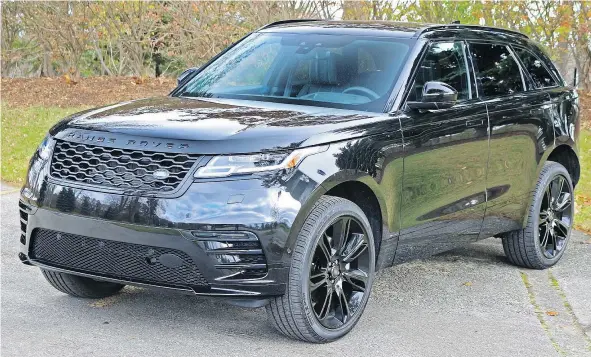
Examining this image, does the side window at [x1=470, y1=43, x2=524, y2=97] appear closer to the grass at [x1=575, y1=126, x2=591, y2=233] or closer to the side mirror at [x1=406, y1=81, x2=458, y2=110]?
the side mirror at [x1=406, y1=81, x2=458, y2=110]

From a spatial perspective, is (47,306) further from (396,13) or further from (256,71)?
(396,13)

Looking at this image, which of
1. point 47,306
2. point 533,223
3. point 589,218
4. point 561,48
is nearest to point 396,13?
point 561,48

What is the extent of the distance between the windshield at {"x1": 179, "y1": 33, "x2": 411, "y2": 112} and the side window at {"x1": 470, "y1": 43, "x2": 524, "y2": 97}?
795 millimetres

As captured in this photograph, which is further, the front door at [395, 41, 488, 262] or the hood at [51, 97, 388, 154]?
the front door at [395, 41, 488, 262]

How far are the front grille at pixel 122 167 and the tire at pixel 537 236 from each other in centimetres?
333

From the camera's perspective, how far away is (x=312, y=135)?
519cm

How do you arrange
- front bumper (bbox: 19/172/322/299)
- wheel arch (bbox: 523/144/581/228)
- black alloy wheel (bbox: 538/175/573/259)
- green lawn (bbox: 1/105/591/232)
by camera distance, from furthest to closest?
green lawn (bbox: 1/105/591/232) < wheel arch (bbox: 523/144/581/228) < black alloy wheel (bbox: 538/175/573/259) < front bumper (bbox: 19/172/322/299)

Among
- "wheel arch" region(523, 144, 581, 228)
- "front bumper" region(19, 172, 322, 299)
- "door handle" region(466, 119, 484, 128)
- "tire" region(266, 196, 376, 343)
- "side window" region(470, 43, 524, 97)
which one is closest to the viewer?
"front bumper" region(19, 172, 322, 299)

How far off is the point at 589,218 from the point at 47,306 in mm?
5653

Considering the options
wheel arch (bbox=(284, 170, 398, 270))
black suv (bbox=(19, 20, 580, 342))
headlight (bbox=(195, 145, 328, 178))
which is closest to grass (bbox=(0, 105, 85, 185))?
black suv (bbox=(19, 20, 580, 342))

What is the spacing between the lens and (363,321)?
5.93 meters

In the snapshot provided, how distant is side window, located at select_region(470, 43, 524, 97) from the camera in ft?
22.8

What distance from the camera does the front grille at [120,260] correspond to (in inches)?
197

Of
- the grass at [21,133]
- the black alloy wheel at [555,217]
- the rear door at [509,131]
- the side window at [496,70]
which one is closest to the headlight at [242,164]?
the rear door at [509,131]
